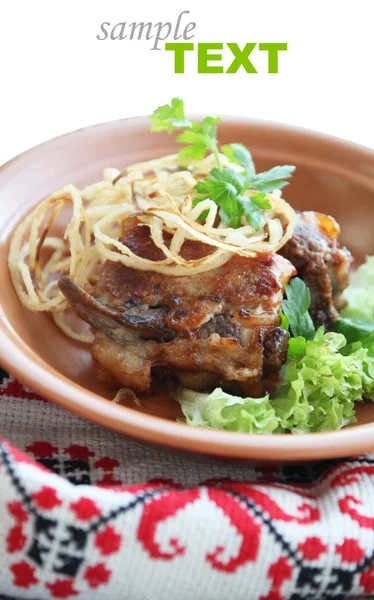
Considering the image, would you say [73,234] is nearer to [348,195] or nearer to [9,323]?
[9,323]

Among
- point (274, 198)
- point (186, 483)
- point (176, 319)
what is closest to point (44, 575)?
point (186, 483)

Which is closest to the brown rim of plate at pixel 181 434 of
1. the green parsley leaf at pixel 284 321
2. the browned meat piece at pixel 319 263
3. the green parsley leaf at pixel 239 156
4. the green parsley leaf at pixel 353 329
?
the green parsley leaf at pixel 284 321

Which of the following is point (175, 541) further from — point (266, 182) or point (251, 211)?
point (266, 182)

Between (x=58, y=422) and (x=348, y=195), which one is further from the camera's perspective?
(x=348, y=195)

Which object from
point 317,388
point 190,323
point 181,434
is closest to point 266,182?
point 190,323

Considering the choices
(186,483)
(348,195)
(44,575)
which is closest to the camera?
(44,575)

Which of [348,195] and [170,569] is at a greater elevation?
[348,195]

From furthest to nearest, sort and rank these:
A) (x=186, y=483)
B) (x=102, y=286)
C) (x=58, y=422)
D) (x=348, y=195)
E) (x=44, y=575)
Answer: (x=348, y=195) → (x=102, y=286) → (x=58, y=422) → (x=186, y=483) → (x=44, y=575)
